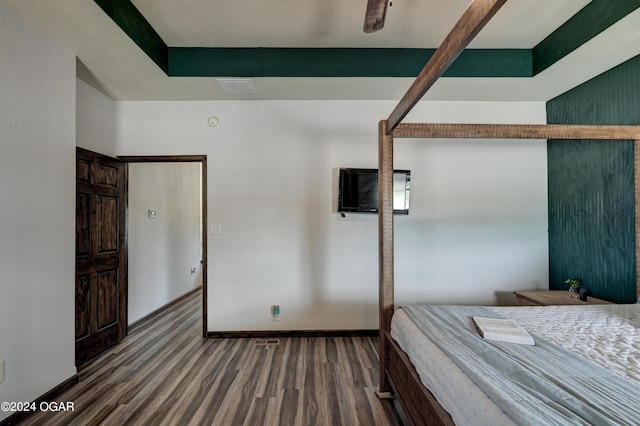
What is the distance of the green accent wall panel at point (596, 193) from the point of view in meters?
2.41

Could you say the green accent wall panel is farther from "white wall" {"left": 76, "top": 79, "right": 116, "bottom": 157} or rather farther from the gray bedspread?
"white wall" {"left": 76, "top": 79, "right": 116, "bottom": 157}

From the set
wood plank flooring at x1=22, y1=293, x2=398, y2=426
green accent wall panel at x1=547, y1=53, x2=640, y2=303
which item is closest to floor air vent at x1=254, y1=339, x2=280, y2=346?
wood plank flooring at x1=22, y1=293, x2=398, y2=426

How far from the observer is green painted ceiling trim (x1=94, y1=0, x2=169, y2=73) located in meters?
1.95

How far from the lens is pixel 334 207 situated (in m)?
3.23

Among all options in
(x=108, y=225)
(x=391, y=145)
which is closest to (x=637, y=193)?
(x=391, y=145)

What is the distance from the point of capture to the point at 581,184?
2826 mm

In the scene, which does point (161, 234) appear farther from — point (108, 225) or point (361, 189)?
point (361, 189)

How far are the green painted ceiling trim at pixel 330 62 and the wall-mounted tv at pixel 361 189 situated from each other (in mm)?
978

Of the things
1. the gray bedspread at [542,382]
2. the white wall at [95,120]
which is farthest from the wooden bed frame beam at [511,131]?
the white wall at [95,120]

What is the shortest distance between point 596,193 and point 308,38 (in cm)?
303

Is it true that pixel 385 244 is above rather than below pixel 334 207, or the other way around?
below

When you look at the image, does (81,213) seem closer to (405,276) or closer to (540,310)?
(405,276)

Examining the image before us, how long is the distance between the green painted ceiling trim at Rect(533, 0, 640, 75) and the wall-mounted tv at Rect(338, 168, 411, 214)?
1542 millimetres

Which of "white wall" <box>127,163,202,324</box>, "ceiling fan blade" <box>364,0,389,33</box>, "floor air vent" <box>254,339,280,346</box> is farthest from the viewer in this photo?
"white wall" <box>127,163,202,324</box>
